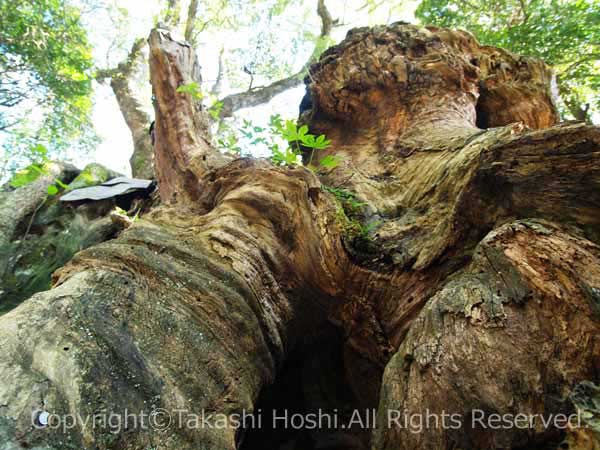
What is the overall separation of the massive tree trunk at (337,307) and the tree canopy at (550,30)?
340cm

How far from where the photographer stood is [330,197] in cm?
213

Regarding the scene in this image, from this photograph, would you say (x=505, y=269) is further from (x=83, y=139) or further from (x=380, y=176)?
(x=83, y=139)

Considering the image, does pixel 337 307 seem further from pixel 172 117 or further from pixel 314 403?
pixel 172 117

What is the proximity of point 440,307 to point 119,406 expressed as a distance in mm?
1135

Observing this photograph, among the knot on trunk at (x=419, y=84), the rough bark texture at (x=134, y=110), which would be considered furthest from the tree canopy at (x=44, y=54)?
the knot on trunk at (x=419, y=84)

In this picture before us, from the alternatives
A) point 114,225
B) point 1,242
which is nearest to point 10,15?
point 1,242

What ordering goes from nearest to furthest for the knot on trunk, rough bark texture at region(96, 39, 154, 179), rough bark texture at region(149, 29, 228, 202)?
1. rough bark texture at region(149, 29, 228, 202)
2. the knot on trunk
3. rough bark texture at region(96, 39, 154, 179)

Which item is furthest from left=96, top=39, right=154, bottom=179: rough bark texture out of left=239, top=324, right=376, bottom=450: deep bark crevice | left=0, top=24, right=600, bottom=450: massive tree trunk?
left=239, top=324, right=376, bottom=450: deep bark crevice

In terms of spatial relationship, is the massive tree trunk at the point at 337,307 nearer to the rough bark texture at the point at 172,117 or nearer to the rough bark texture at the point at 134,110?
the rough bark texture at the point at 172,117

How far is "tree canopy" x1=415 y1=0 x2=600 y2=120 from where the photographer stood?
4699 millimetres

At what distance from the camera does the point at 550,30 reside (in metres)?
4.85

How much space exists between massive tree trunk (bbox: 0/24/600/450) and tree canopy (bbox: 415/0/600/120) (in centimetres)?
340

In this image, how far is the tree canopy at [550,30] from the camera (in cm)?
470

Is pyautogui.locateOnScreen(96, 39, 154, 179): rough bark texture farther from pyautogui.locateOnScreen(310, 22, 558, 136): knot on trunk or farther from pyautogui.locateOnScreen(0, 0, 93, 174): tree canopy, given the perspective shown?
pyautogui.locateOnScreen(310, 22, 558, 136): knot on trunk
